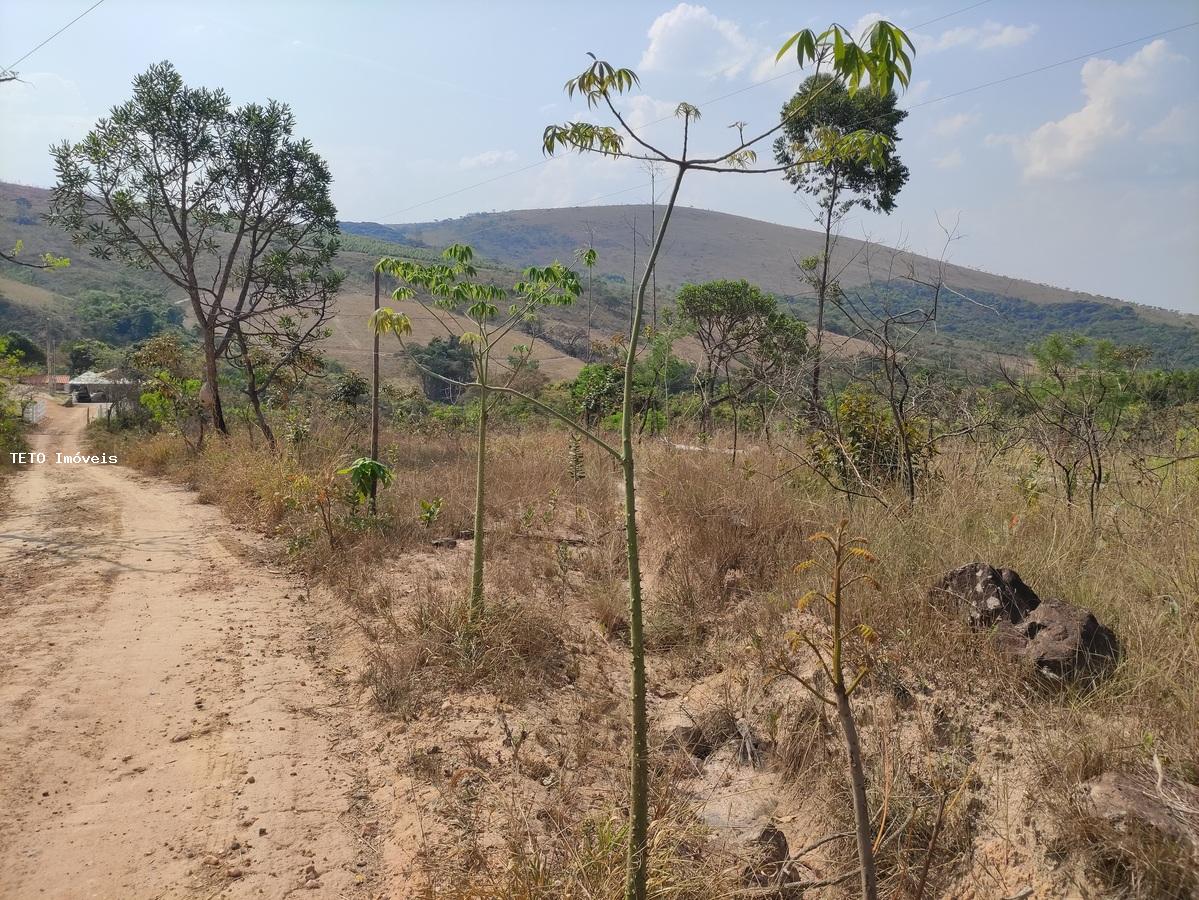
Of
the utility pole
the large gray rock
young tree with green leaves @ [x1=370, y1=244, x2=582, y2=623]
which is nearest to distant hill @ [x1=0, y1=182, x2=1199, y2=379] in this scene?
young tree with green leaves @ [x1=370, y1=244, x2=582, y2=623]

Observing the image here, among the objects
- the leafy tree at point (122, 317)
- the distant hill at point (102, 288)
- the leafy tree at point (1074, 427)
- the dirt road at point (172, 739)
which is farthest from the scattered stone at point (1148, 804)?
the leafy tree at point (122, 317)

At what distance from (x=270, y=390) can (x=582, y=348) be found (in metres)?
31.0

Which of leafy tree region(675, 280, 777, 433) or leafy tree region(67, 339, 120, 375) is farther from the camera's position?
leafy tree region(67, 339, 120, 375)

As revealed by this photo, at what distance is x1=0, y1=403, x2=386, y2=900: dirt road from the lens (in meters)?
2.82

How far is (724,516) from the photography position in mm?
5609

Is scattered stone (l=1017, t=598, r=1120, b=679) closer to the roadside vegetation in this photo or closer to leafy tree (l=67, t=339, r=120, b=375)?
the roadside vegetation

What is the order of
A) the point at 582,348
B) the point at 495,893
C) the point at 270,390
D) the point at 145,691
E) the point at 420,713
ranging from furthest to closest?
the point at 582,348, the point at 270,390, the point at 145,691, the point at 420,713, the point at 495,893

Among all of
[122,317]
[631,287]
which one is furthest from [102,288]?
[631,287]

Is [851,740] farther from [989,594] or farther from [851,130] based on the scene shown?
[851,130]

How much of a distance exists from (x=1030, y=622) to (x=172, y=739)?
4.21 m

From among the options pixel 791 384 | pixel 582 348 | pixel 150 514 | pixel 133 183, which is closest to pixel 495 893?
pixel 791 384

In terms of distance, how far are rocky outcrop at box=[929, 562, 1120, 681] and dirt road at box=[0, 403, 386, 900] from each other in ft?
9.50

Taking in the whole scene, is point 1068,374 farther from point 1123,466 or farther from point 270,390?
point 270,390

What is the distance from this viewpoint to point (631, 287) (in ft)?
57.1
